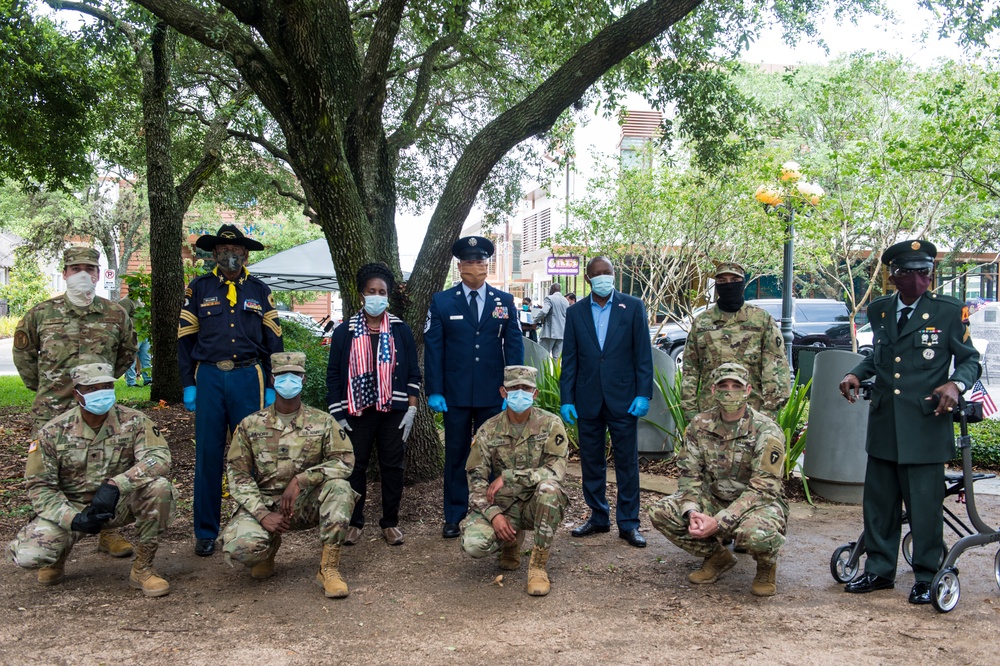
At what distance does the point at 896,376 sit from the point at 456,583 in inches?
110

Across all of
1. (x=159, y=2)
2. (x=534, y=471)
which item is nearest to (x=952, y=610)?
(x=534, y=471)

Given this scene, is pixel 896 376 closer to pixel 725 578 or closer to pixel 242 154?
pixel 725 578

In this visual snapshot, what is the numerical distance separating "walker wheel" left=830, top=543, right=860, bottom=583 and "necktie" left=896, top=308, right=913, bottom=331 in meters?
1.29

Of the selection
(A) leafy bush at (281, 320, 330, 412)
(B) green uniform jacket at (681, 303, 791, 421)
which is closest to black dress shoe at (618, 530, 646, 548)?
(B) green uniform jacket at (681, 303, 791, 421)

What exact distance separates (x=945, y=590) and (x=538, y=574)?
2136 mm

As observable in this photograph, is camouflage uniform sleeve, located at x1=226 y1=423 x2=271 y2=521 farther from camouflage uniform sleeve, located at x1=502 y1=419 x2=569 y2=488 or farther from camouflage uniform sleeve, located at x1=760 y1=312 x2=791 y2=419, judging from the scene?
camouflage uniform sleeve, located at x1=760 y1=312 x2=791 y2=419

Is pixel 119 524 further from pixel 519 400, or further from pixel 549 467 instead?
pixel 549 467

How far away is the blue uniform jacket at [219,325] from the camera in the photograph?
17.4 feet

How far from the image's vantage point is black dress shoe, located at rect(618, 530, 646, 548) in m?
5.54

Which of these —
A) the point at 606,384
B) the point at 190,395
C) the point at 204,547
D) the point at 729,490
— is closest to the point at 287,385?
the point at 190,395

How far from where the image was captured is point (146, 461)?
15.5 feet

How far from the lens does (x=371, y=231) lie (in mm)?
6672

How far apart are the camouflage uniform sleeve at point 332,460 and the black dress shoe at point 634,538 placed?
1.96 m

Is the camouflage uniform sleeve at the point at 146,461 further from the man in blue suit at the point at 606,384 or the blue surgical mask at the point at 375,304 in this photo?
the man in blue suit at the point at 606,384
